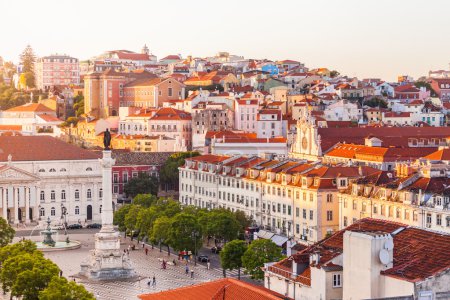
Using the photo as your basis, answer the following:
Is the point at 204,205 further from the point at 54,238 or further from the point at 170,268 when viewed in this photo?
the point at 170,268

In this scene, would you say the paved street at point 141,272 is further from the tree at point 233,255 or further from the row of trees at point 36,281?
the row of trees at point 36,281

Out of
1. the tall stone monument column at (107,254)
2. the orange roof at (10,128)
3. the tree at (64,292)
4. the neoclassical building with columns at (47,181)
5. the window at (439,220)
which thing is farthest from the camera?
the orange roof at (10,128)

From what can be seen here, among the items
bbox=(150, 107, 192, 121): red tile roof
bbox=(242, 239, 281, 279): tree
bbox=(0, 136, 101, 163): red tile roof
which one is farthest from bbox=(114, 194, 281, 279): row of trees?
bbox=(150, 107, 192, 121): red tile roof

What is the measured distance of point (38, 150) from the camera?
104875 millimetres

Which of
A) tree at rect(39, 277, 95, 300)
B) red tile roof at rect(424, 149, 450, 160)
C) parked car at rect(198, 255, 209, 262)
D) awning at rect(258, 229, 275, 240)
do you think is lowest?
parked car at rect(198, 255, 209, 262)

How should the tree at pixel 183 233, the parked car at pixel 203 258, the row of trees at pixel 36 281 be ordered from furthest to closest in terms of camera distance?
1. the parked car at pixel 203 258
2. the tree at pixel 183 233
3. the row of trees at pixel 36 281

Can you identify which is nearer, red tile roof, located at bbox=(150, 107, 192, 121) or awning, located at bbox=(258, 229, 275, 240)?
awning, located at bbox=(258, 229, 275, 240)

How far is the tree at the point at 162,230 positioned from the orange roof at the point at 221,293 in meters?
33.7

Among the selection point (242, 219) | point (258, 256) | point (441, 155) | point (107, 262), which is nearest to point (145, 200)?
point (242, 219)

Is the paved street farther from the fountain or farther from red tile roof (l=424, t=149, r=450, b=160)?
red tile roof (l=424, t=149, r=450, b=160)

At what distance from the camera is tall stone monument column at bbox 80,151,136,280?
6469 cm

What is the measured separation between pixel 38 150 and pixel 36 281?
193ft

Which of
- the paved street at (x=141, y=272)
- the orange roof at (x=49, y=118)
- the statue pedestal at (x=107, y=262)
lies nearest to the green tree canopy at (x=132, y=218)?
the paved street at (x=141, y=272)

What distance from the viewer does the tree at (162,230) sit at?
7212 centimetres
